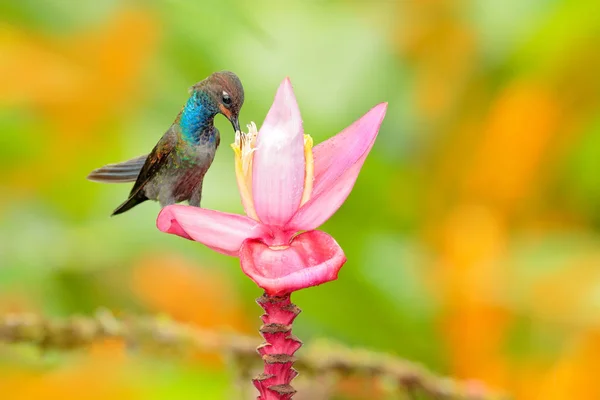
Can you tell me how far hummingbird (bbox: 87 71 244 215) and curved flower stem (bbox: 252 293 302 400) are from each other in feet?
0.10

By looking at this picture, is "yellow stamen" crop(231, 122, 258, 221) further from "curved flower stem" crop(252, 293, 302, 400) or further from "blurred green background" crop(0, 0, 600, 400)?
"blurred green background" crop(0, 0, 600, 400)

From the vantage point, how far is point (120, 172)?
0.19 m

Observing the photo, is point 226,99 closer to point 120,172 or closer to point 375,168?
point 120,172

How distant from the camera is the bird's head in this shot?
17 cm

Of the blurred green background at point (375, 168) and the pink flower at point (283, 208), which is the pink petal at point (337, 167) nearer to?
the pink flower at point (283, 208)

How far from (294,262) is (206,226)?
0.02 metres

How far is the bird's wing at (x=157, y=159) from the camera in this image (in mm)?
185

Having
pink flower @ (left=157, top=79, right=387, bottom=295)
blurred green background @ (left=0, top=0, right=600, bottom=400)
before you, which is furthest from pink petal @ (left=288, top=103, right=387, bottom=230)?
blurred green background @ (left=0, top=0, right=600, bottom=400)

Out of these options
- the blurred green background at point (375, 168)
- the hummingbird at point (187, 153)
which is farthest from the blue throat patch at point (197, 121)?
the blurred green background at point (375, 168)

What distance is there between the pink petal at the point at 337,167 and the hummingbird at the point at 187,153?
0.02 meters

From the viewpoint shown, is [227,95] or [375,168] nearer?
[227,95]

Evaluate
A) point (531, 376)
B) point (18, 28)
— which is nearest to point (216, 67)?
point (18, 28)

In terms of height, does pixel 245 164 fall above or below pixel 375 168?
below

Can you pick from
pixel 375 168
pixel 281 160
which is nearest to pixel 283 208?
pixel 281 160
